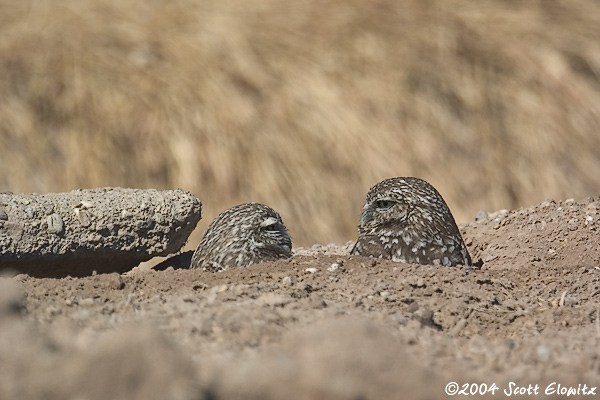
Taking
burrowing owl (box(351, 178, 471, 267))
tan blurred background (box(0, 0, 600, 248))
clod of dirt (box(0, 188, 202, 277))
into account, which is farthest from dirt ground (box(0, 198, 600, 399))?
tan blurred background (box(0, 0, 600, 248))

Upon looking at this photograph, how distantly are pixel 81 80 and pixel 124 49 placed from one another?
1.59 feet

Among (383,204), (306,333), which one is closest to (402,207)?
(383,204)

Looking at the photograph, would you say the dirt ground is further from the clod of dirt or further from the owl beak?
the clod of dirt

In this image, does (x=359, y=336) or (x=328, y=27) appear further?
(x=328, y=27)

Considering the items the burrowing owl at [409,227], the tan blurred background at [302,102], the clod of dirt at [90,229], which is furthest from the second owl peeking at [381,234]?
the tan blurred background at [302,102]

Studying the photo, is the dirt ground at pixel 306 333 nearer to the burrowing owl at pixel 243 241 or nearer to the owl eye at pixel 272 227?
the burrowing owl at pixel 243 241

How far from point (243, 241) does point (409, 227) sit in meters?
0.85

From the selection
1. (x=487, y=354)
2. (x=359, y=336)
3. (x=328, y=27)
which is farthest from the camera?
(x=328, y=27)

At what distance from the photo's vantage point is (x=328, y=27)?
23.5ft

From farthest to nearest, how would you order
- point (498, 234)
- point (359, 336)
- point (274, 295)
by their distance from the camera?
point (498, 234) → point (274, 295) → point (359, 336)

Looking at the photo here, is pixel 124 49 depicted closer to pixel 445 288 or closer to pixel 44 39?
pixel 44 39

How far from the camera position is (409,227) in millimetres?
4426

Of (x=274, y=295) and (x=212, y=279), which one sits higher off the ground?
(x=212, y=279)

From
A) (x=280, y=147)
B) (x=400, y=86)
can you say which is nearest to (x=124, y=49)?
(x=280, y=147)
